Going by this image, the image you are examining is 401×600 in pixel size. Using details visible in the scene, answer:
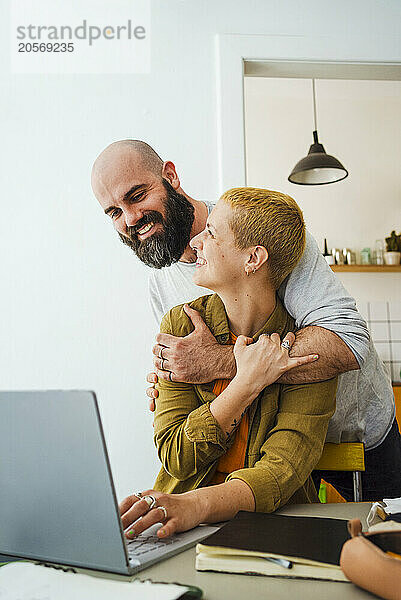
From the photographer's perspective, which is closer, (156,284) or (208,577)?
(208,577)

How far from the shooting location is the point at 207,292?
1.82 m

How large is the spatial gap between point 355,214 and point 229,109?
8.65 feet

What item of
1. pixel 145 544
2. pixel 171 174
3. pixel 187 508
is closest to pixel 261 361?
pixel 187 508

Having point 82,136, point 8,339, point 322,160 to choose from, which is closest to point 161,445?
point 8,339

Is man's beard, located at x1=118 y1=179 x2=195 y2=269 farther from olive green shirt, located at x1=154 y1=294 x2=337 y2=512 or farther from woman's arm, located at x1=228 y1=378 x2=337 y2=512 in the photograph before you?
woman's arm, located at x1=228 y1=378 x2=337 y2=512

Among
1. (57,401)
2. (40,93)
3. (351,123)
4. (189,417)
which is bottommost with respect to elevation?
(189,417)

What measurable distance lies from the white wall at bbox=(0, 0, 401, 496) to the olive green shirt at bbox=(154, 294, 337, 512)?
1.56 feet

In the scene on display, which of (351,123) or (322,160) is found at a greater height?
(351,123)

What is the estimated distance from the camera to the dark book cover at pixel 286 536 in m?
0.75

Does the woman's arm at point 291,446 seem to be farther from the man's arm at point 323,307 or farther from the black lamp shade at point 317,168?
the black lamp shade at point 317,168

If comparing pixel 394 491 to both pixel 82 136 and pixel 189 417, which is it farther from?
pixel 82 136

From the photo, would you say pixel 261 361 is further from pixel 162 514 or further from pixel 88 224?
pixel 88 224

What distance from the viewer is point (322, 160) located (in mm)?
3230

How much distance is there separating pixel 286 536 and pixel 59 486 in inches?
11.9
